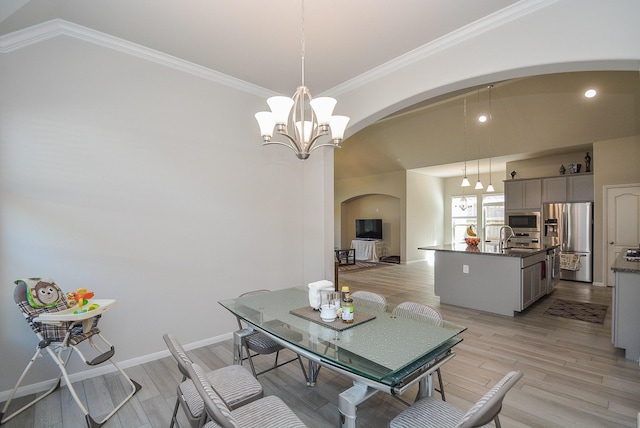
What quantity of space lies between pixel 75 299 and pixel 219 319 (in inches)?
58.9

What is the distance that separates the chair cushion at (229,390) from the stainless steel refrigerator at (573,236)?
7342 mm

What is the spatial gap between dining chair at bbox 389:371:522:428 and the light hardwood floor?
0.66 meters

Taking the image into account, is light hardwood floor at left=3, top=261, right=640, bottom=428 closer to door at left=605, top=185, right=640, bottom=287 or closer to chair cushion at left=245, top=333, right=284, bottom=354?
chair cushion at left=245, top=333, right=284, bottom=354

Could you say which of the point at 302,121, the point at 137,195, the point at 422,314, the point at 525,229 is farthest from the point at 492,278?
the point at 137,195

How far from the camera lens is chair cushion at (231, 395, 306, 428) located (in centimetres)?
151

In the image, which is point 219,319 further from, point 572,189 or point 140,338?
point 572,189

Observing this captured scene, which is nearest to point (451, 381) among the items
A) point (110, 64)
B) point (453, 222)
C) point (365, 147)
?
point (110, 64)

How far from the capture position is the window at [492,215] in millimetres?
9456

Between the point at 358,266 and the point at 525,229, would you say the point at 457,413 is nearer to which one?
the point at 525,229

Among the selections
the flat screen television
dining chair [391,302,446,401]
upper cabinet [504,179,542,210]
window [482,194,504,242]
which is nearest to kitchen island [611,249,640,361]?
dining chair [391,302,446,401]

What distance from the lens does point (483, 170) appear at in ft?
29.8

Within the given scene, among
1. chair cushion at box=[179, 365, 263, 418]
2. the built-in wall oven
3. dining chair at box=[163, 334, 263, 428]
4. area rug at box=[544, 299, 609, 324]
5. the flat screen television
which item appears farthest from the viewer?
the flat screen television

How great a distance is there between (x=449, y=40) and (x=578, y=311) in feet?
14.6

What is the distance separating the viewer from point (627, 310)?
120 inches
